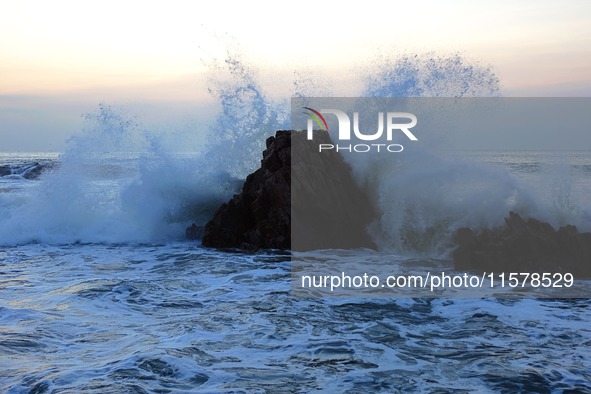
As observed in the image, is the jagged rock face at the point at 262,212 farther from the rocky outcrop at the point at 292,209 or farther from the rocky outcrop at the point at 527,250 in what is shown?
the rocky outcrop at the point at 527,250

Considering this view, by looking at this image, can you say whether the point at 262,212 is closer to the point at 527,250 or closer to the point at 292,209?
the point at 292,209

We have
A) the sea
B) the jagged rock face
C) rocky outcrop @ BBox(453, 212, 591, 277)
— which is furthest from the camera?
the jagged rock face

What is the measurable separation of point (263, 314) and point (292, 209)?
5010 mm

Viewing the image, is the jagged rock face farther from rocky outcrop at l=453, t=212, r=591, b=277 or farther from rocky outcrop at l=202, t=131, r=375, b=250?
rocky outcrop at l=453, t=212, r=591, b=277

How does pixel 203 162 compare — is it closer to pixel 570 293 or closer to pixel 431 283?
pixel 431 283

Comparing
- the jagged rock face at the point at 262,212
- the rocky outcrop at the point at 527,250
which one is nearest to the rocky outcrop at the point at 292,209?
the jagged rock face at the point at 262,212

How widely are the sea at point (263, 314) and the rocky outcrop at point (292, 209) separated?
0.53 meters

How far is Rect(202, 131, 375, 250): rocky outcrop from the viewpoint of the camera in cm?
1224

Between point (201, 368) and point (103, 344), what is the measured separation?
1320mm

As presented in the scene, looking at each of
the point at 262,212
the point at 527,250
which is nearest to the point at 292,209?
the point at 262,212

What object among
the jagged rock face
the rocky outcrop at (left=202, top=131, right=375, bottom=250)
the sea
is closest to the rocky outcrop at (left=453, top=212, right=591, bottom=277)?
the sea

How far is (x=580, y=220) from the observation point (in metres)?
11.7

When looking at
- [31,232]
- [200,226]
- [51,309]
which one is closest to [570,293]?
[51,309]

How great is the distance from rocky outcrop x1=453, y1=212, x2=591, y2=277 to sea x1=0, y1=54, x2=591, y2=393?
2.81 ft
